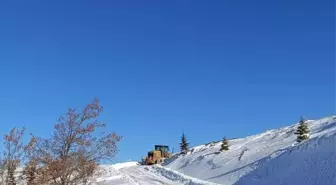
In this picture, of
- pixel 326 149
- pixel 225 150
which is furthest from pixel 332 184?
pixel 225 150

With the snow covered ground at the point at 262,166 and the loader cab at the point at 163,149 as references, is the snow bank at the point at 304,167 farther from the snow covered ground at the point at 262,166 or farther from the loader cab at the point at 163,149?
the loader cab at the point at 163,149

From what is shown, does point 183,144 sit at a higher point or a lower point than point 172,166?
higher

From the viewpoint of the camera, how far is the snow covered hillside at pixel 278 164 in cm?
2480

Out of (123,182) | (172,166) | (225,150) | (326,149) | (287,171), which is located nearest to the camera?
(326,149)

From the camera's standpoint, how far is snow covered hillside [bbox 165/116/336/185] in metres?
24.8

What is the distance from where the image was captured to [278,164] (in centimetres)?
2986

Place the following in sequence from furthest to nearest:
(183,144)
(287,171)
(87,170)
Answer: (183,144)
(287,171)
(87,170)

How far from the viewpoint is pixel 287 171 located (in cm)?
2761

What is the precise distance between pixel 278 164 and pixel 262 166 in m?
2.48

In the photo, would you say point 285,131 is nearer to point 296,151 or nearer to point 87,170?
point 296,151

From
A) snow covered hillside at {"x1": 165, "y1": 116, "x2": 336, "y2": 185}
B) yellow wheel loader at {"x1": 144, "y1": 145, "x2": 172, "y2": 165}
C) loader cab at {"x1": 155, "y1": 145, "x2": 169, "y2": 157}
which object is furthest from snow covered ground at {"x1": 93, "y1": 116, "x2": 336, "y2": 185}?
loader cab at {"x1": 155, "y1": 145, "x2": 169, "y2": 157}

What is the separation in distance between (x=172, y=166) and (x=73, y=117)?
138ft

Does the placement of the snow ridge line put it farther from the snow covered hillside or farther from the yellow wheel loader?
the yellow wheel loader

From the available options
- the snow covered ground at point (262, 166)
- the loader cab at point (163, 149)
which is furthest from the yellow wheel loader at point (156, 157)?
→ the snow covered ground at point (262, 166)
